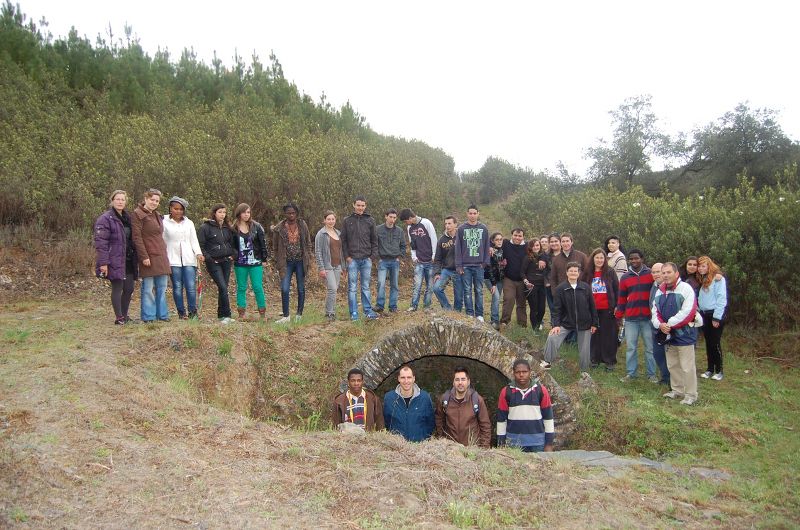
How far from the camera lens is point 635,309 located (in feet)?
29.0

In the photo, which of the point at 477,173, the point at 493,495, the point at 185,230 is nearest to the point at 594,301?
the point at 493,495

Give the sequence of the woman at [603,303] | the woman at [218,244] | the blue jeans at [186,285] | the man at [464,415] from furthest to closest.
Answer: the woman at [603,303] → the woman at [218,244] → the blue jeans at [186,285] → the man at [464,415]

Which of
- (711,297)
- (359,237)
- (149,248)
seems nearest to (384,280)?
(359,237)

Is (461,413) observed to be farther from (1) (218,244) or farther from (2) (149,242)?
(2) (149,242)

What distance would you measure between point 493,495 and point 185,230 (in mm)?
5875

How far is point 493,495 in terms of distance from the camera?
4.69 meters

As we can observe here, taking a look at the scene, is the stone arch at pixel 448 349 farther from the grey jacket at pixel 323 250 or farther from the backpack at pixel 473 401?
the grey jacket at pixel 323 250

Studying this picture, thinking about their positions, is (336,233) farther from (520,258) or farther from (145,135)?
(145,135)

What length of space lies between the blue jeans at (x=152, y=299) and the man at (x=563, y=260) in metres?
6.03

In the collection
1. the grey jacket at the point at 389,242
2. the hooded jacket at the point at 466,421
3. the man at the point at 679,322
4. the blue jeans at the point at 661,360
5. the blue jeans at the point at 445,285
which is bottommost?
the hooded jacket at the point at 466,421

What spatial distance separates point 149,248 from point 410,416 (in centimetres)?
422

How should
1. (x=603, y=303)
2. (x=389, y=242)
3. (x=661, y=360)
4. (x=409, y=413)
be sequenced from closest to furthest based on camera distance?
(x=409, y=413) < (x=661, y=360) < (x=603, y=303) < (x=389, y=242)

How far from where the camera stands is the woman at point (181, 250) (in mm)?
8430

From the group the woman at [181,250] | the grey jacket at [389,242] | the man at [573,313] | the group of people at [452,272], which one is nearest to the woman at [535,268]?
the group of people at [452,272]
